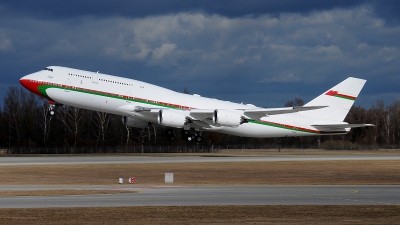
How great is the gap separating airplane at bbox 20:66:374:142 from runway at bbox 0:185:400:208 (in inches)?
1055

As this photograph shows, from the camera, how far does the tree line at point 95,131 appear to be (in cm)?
7012

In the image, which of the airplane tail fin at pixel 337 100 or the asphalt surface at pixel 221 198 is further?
the airplane tail fin at pixel 337 100

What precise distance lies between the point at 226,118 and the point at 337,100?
47.8 ft

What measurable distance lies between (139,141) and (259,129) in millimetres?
33233

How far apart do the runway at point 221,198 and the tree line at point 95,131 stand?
3939cm

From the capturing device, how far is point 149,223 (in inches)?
752

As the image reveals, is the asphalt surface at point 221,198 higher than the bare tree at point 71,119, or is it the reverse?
the bare tree at point 71,119

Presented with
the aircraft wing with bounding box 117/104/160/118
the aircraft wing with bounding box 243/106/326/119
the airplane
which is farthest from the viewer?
the aircraft wing with bounding box 243/106/326/119

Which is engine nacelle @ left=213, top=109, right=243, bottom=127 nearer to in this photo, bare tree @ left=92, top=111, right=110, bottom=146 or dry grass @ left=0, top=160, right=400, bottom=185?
dry grass @ left=0, top=160, right=400, bottom=185

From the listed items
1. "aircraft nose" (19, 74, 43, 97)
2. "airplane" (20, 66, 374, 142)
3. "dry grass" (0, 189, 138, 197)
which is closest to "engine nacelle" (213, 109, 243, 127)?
"airplane" (20, 66, 374, 142)

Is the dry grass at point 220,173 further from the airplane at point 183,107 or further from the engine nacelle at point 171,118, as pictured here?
the airplane at point 183,107

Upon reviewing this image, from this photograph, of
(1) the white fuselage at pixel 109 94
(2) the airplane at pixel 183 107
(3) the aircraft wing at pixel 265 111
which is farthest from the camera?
(3) the aircraft wing at pixel 265 111

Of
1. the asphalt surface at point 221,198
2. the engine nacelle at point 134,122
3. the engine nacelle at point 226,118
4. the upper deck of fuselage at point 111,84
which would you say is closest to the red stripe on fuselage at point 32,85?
the upper deck of fuselage at point 111,84

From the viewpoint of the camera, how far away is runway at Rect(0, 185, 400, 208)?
78.4ft
